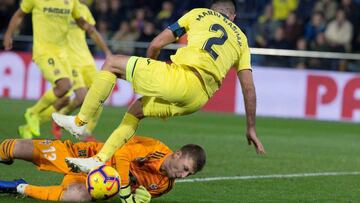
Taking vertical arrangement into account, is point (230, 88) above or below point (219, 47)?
below

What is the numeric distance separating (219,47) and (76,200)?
1971 millimetres

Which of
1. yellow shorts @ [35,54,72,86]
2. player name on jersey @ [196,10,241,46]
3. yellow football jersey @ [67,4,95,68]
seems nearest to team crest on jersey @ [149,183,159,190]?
player name on jersey @ [196,10,241,46]

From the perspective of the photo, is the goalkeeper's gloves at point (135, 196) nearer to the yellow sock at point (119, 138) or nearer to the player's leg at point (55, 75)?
the yellow sock at point (119, 138)

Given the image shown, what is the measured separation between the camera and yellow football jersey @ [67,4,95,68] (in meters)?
15.2

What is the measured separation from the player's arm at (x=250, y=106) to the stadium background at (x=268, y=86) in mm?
3735

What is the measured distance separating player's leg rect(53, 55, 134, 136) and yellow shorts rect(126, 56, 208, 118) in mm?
104

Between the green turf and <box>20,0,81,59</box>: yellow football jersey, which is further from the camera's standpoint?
<box>20,0,81,59</box>: yellow football jersey

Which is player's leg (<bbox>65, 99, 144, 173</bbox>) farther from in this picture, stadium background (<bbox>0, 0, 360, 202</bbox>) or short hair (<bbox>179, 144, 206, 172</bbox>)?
stadium background (<bbox>0, 0, 360, 202</bbox>)

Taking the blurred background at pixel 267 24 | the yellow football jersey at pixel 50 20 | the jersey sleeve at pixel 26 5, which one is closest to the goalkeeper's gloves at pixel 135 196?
the yellow football jersey at pixel 50 20

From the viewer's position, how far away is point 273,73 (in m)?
22.4

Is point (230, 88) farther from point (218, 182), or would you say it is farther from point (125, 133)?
point (125, 133)

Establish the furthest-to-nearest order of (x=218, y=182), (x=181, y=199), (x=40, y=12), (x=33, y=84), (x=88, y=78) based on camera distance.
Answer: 1. (x=33, y=84)
2. (x=88, y=78)
3. (x=40, y=12)
4. (x=218, y=182)
5. (x=181, y=199)

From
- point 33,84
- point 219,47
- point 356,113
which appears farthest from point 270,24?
point 219,47

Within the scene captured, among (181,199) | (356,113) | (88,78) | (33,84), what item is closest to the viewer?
(181,199)
